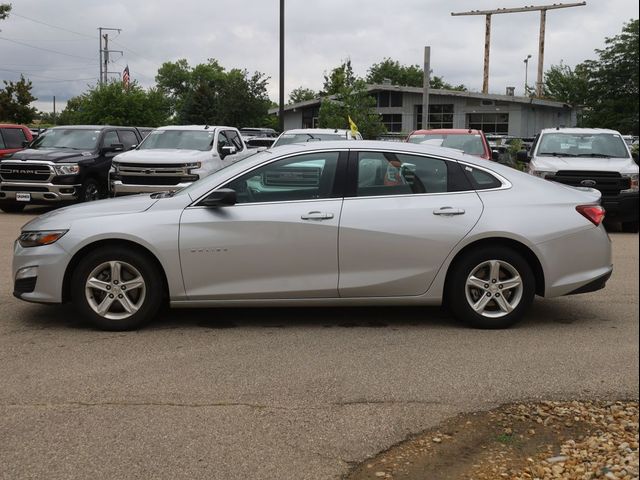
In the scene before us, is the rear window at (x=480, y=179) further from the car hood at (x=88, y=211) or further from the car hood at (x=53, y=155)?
the car hood at (x=53, y=155)

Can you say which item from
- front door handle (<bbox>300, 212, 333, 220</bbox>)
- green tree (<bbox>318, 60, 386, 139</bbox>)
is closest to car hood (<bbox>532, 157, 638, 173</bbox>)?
front door handle (<bbox>300, 212, 333, 220</bbox>)

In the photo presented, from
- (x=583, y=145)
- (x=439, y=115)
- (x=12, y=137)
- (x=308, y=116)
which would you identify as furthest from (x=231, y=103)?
(x=583, y=145)

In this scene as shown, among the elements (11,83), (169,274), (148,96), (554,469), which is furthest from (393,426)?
(11,83)

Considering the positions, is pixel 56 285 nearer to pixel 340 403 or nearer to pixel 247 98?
pixel 340 403

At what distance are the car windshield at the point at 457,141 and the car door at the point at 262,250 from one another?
10095 millimetres

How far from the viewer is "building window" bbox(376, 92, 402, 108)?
170 feet

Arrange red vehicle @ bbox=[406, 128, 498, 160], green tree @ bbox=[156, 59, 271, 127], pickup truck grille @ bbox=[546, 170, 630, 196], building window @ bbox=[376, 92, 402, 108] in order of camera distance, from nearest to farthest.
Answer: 1. pickup truck grille @ bbox=[546, 170, 630, 196]
2. red vehicle @ bbox=[406, 128, 498, 160]
3. green tree @ bbox=[156, 59, 271, 127]
4. building window @ bbox=[376, 92, 402, 108]

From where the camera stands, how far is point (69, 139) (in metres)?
17.0

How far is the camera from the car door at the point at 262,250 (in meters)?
5.94

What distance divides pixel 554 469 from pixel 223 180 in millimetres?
3729

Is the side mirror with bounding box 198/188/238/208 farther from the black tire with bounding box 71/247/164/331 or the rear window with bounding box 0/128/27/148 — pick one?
the rear window with bounding box 0/128/27/148

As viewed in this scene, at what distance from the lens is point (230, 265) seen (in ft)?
19.6

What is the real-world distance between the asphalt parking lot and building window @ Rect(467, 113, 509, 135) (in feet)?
147

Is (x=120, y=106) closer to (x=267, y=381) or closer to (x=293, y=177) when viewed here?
(x=293, y=177)
